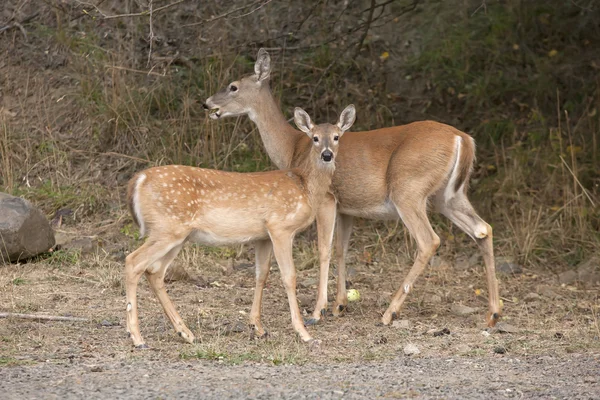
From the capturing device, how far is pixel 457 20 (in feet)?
43.4

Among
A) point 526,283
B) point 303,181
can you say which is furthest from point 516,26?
point 303,181

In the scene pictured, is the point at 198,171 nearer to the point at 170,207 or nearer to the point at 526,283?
the point at 170,207

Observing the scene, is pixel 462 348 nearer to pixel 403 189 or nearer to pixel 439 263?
pixel 403 189

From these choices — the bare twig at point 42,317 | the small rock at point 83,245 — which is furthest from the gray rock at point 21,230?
the bare twig at point 42,317

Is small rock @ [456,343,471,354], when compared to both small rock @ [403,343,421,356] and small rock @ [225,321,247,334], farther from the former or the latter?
small rock @ [225,321,247,334]

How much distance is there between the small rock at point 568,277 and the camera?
32.2 feet

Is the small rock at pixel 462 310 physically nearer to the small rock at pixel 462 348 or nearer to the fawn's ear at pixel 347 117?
the small rock at pixel 462 348

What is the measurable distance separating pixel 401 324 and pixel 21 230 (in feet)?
12.1

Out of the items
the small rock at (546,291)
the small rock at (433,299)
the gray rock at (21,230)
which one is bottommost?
the small rock at (546,291)

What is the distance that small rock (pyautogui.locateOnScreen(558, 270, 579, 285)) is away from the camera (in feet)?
32.2

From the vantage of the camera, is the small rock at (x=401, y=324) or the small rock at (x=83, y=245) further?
the small rock at (x=83, y=245)

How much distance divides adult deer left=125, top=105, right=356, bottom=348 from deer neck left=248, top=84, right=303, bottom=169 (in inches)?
51.4

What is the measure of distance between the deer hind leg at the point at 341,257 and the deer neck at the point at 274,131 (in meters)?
0.69

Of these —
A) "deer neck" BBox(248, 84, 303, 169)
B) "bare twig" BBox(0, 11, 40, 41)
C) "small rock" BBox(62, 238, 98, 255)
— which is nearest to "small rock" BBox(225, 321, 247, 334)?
"deer neck" BBox(248, 84, 303, 169)
